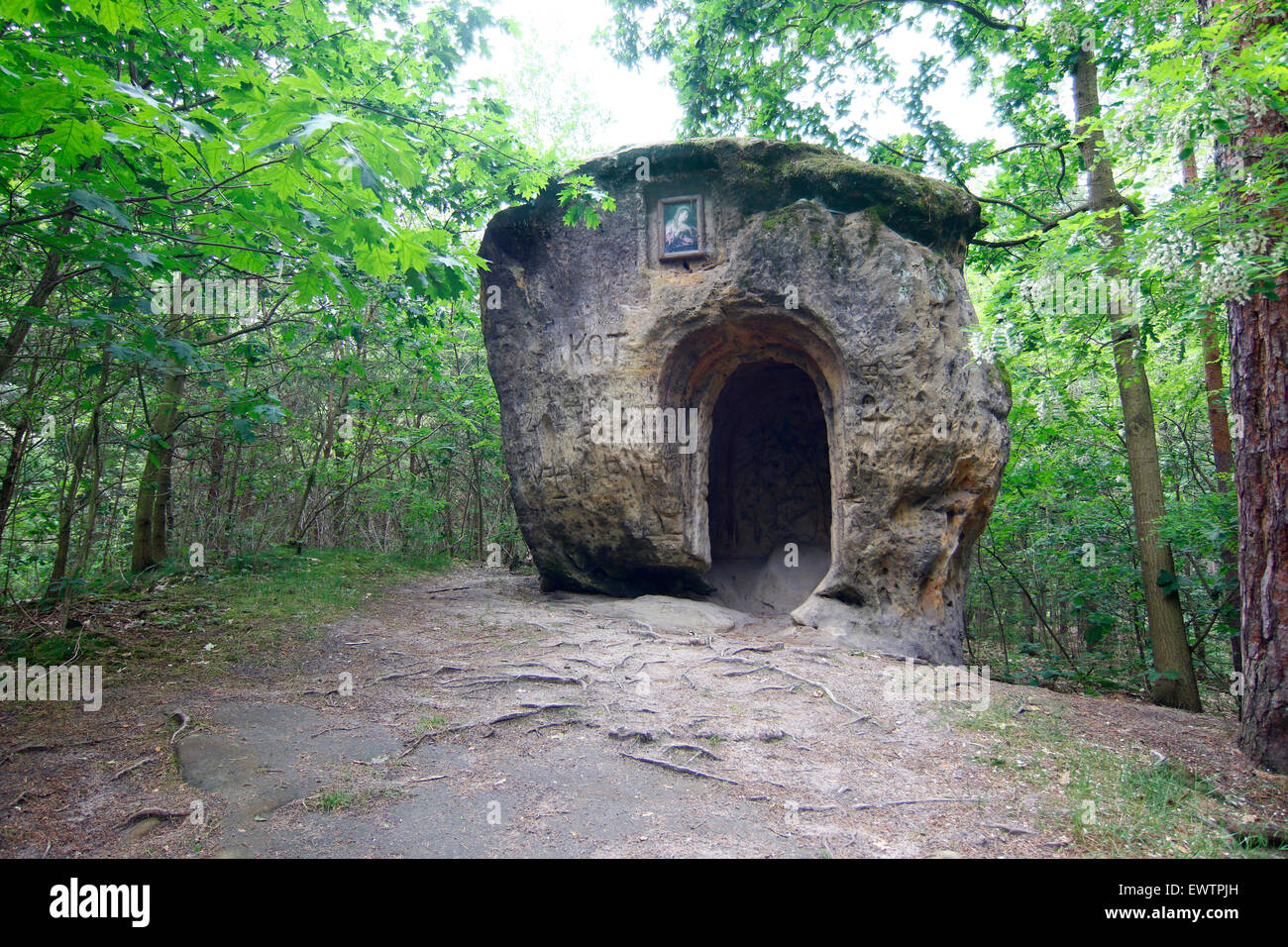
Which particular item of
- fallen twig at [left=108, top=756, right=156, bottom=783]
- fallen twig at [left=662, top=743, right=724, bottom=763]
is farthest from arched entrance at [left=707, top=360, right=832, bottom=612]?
fallen twig at [left=108, top=756, right=156, bottom=783]

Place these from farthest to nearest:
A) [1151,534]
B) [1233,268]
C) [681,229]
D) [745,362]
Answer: [745,362], [681,229], [1151,534], [1233,268]

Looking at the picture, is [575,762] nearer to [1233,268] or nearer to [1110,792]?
[1110,792]

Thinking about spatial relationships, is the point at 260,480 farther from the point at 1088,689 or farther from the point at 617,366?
the point at 1088,689

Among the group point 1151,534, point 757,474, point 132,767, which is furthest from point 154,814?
point 1151,534

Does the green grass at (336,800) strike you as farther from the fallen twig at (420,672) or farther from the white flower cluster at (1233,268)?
the white flower cluster at (1233,268)

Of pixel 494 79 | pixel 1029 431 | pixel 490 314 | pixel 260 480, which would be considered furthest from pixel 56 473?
pixel 1029 431

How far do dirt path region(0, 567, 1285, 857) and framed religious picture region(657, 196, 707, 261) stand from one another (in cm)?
494

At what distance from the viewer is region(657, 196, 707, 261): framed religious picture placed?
8.48 m

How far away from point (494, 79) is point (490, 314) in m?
3.04

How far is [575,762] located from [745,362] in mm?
6310

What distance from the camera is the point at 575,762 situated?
13.2 feet

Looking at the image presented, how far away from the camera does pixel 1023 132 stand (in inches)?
376

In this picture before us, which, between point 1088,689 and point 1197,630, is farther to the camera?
point 1197,630

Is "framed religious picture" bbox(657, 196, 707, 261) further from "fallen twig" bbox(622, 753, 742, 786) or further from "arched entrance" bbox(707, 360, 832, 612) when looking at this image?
"fallen twig" bbox(622, 753, 742, 786)
